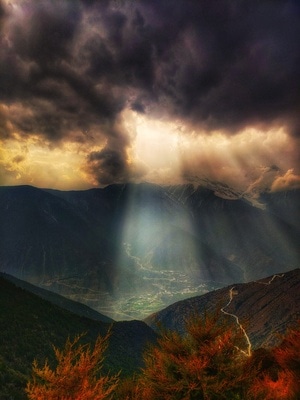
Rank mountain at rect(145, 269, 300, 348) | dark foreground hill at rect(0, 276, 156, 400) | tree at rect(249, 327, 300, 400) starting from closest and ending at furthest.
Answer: tree at rect(249, 327, 300, 400) < dark foreground hill at rect(0, 276, 156, 400) < mountain at rect(145, 269, 300, 348)

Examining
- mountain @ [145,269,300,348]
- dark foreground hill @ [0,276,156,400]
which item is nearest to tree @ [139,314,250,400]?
dark foreground hill @ [0,276,156,400]

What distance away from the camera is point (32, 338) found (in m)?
76.6

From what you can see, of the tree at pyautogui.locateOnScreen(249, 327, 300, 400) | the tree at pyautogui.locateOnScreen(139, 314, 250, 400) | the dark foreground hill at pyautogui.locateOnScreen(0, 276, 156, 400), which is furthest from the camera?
the dark foreground hill at pyautogui.locateOnScreen(0, 276, 156, 400)

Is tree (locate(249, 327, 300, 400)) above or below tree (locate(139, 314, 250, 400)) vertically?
below

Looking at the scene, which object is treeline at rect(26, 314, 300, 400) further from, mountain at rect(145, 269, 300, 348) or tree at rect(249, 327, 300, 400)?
mountain at rect(145, 269, 300, 348)

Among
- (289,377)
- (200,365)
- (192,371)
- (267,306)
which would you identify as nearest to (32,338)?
(289,377)

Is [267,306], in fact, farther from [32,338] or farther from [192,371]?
[192,371]

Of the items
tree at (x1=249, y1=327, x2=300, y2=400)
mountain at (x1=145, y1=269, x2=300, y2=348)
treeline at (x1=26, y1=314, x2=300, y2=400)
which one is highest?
treeline at (x1=26, y1=314, x2=300, y2=400)

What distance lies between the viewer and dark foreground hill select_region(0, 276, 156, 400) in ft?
157

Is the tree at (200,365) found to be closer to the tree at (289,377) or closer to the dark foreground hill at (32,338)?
the tree at (289,377)

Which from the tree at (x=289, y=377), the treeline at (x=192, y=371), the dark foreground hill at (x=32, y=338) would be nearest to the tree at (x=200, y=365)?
the treeline at (x=192, y=371)

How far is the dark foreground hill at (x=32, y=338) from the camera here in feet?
157

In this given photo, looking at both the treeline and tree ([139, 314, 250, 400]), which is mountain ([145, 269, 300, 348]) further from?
tree ([139, 314, 250, 400])

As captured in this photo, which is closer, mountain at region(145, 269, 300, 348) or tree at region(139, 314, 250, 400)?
tree at region(139, 314, 250, 400)
